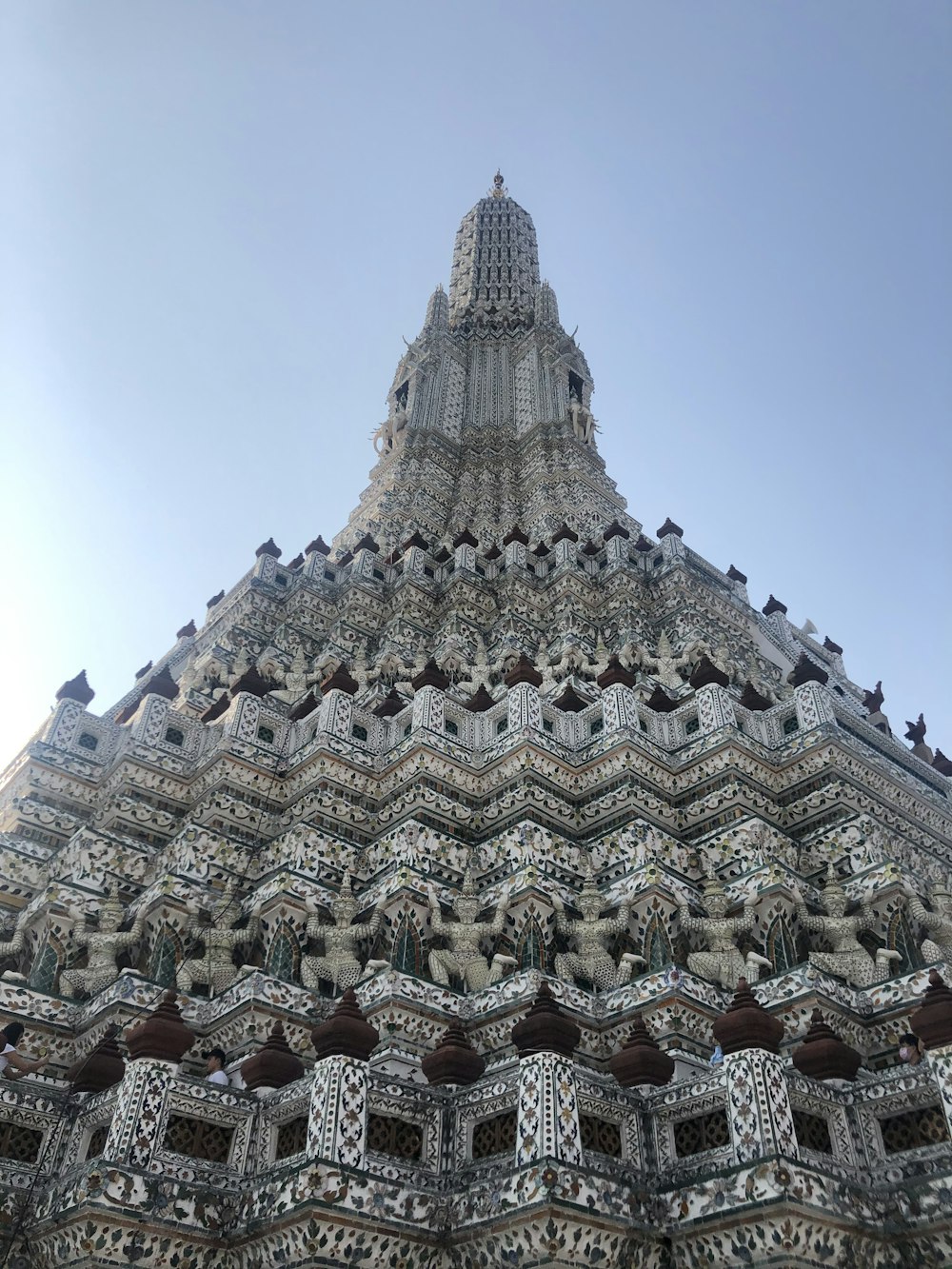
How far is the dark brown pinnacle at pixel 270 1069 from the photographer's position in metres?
9.70

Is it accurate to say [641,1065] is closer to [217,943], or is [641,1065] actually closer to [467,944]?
[467,944]

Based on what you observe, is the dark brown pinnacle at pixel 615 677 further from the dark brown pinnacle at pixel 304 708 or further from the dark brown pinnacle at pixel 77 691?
the dark brown pinnacle at pixel 77 691

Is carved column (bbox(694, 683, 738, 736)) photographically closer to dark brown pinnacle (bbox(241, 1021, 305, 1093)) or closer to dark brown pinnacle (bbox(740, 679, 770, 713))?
dark brown pinnacle (bbox(740, 679, 770, 713))

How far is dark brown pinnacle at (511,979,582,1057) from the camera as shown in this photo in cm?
905

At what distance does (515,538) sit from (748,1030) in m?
18.0

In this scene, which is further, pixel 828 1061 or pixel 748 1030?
pixel 828 1061

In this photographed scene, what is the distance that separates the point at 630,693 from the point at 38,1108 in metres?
10.2

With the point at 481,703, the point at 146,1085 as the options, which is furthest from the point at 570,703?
the point at 146,1085

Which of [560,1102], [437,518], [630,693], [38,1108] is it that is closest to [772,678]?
[630,693]

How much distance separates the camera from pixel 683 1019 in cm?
1165

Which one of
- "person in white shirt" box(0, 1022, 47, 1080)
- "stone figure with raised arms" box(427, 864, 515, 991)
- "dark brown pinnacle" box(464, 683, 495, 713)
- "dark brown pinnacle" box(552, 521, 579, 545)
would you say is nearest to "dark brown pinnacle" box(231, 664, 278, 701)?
"dark brown pinnacle" box(464, 683, 495, 713)

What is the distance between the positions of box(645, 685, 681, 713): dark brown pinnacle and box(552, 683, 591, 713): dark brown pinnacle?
1060 millimetres

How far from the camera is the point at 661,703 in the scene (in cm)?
1759

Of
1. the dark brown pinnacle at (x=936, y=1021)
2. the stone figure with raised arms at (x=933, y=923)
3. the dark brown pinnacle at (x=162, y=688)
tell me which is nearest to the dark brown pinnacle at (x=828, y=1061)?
the dark brown pinnacle at (x=936, y=1021)
